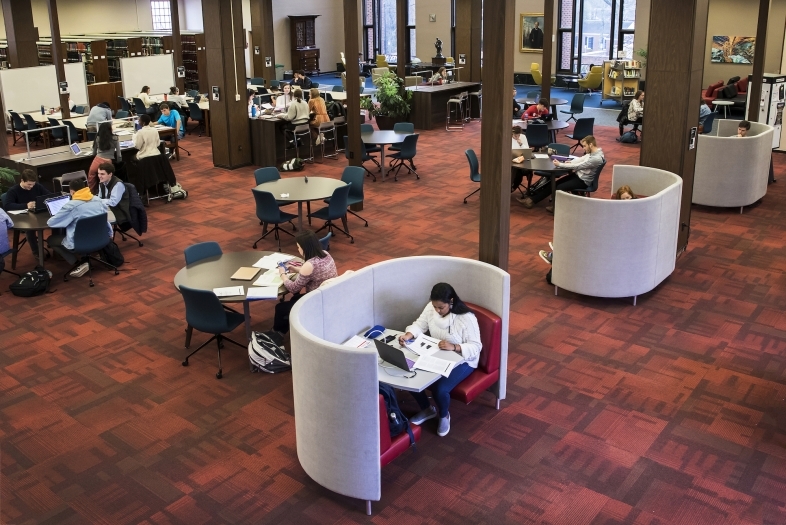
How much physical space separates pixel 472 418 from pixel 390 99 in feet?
38.1

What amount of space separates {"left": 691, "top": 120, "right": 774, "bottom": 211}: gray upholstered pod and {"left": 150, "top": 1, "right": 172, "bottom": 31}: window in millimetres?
19110

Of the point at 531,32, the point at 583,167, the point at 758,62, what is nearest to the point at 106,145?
the point at 583,167

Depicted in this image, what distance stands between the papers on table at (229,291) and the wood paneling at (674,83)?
4.84 meters

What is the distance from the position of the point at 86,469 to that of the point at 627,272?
4.95 metres

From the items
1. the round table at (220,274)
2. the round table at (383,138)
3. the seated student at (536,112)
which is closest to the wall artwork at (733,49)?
the seated student at (536,112)

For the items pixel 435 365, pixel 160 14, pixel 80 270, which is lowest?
pixel 80 270

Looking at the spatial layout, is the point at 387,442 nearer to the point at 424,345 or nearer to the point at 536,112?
the point at 424,345

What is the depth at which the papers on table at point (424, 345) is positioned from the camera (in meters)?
5.27

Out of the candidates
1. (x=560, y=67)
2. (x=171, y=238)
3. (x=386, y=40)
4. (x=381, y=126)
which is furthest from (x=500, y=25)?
(x=386, y=40)

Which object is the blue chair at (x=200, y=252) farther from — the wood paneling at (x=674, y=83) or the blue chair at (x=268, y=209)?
the wood paneling at (x=674, y=83)

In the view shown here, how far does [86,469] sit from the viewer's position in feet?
16.8

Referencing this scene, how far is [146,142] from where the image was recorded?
1112 centimetres

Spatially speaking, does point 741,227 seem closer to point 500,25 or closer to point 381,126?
point 500,25

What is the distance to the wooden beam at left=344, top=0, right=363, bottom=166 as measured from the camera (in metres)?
10.2
